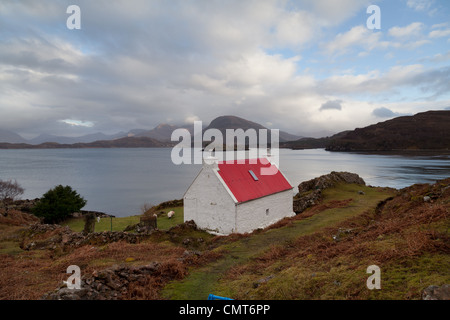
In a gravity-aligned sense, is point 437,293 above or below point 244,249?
above

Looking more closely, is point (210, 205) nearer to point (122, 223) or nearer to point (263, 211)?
point (263, 211)

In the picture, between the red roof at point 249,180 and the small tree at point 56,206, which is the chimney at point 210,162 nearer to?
the red roof at point 249,180

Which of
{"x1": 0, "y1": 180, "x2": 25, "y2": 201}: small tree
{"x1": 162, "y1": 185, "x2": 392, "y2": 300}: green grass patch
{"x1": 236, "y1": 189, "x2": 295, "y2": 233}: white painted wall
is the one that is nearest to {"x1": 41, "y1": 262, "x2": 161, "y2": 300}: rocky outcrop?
{"x1": 162, "y1": 185, "x2": 392, "y2": 300}: green grass patch

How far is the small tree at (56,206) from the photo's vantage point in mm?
38156

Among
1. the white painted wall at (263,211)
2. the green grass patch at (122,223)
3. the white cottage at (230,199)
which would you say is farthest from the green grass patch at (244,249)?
the green grass patch at (122,223)

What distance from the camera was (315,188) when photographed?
138 ft

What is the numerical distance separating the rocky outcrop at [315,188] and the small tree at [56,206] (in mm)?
35631

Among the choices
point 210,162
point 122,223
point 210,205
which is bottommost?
point 122,223

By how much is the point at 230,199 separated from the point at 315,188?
2448 centimetres

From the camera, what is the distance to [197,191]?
24844 millimetres

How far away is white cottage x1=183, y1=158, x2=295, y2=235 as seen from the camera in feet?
75.4

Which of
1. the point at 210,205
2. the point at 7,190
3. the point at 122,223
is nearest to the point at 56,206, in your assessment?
the point at 122,223
